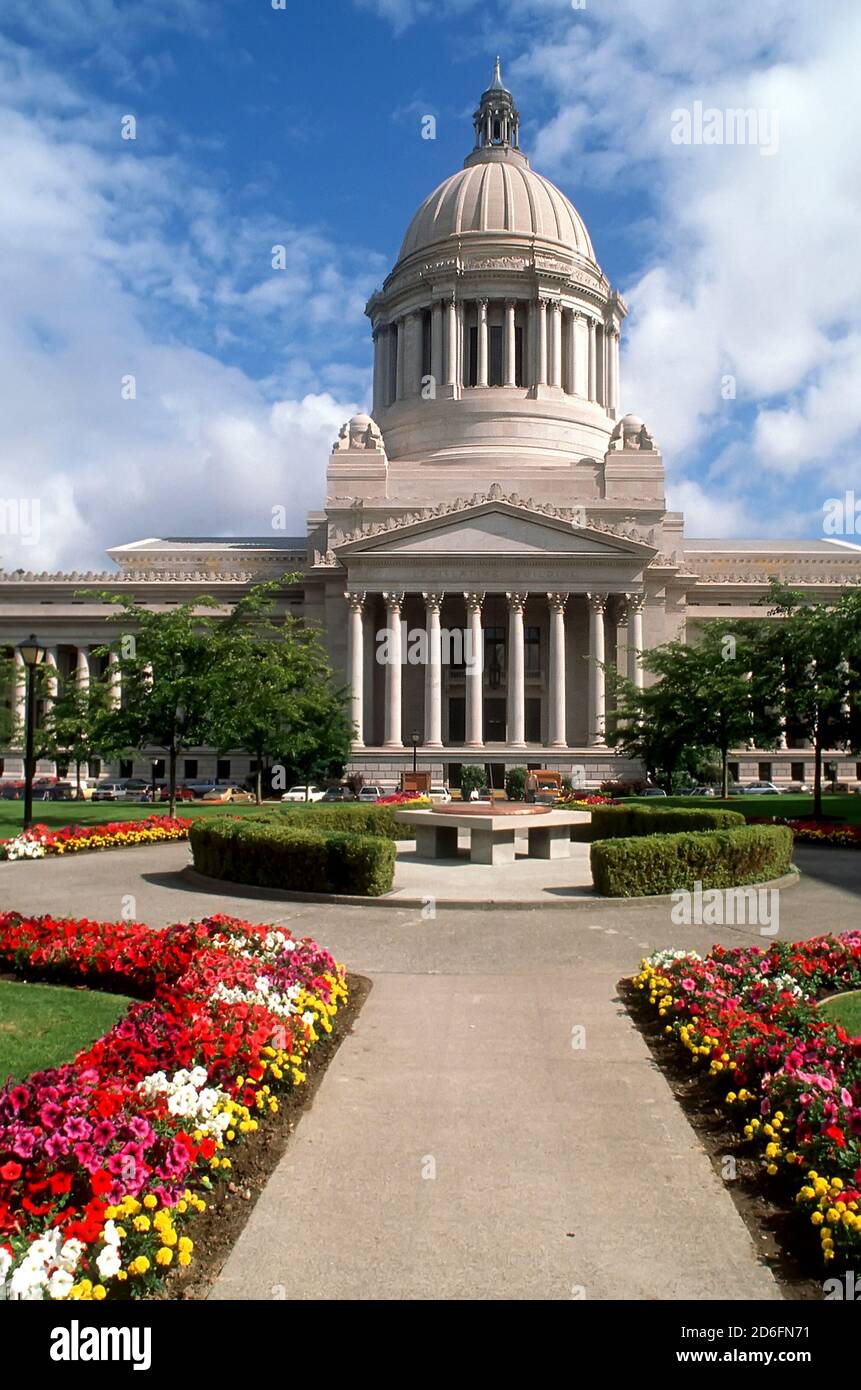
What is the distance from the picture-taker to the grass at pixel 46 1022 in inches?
341

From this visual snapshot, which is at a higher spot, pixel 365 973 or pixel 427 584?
pixel 427 584

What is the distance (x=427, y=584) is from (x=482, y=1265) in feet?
176

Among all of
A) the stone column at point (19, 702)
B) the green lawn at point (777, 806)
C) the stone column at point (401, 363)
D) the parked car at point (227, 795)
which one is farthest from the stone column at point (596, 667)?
the stone column at point (19, 702)

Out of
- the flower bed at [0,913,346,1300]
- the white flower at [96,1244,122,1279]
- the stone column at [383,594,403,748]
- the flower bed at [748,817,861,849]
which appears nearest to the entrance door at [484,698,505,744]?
the stone column at [383,594,403,748]

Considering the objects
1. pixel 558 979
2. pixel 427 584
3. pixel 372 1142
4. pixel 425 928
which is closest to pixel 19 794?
pixel 427 584

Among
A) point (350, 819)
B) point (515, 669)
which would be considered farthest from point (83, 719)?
point (515, 669)

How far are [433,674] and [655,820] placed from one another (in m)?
32.8

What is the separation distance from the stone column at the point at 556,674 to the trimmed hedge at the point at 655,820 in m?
28.2

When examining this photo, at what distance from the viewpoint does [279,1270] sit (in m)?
5.45

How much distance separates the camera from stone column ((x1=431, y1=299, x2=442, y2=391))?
252 feet

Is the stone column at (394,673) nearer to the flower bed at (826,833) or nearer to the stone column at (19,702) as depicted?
the stone column at (19,702)

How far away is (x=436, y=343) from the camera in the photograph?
77125mm

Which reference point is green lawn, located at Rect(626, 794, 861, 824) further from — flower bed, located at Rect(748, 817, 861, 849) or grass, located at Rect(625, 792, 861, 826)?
flower bed, located at Rect(748, 817, 861, 849)
